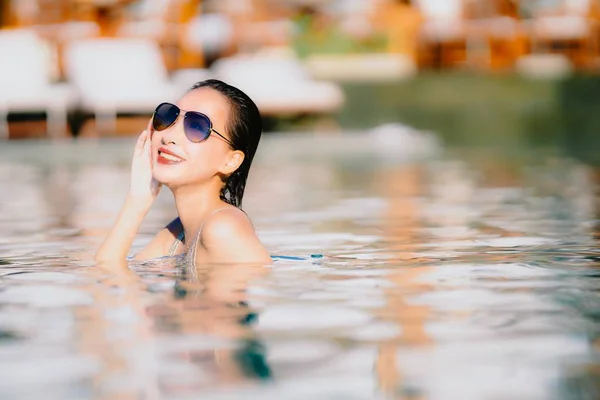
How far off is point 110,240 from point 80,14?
1435 cm

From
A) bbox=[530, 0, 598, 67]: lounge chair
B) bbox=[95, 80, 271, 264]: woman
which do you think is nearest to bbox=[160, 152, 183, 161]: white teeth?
bbox=[95, 80, 271, 264]: woman

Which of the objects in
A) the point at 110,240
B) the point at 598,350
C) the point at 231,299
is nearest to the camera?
the point at 598,350

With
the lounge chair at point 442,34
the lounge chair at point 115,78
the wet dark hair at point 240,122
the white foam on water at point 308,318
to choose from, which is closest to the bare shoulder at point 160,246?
the wet dark hair at point 240,122

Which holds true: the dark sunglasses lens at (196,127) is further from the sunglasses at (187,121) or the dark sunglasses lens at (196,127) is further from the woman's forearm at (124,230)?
the woman's forearm at (124,230)

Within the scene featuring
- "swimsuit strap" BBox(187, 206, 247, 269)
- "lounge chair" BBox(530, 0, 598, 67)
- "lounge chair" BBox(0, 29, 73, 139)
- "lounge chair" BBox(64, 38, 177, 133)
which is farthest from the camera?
"lounge chair" BBox(530, 0, 598, 67)

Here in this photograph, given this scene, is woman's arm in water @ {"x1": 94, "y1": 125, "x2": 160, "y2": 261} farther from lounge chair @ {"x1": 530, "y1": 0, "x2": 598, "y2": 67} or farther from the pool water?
lounge chair @ {"x1": 530, "y1": 0, "x2": 598, "y2": 67}

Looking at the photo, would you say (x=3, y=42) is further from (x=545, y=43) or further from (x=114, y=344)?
(x=114, y=344)

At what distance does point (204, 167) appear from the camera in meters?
3.91

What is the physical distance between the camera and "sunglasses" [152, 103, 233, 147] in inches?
149

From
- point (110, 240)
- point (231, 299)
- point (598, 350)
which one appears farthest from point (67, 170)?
point (598, 350)

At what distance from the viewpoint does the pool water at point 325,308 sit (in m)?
2.31

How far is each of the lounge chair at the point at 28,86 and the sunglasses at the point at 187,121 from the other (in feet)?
34.0

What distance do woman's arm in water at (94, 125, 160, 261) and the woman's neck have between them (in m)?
0.10

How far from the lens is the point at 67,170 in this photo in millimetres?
10906
